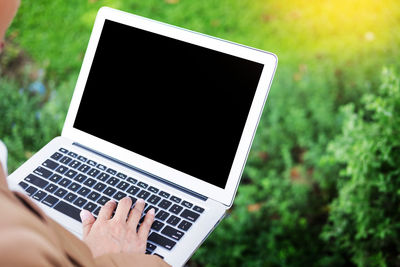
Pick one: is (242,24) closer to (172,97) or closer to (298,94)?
(298,94)

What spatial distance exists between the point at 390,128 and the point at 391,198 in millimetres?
318

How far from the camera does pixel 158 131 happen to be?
1419 millimetres

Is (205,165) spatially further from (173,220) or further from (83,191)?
(83,191)

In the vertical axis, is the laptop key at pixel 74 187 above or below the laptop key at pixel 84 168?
below

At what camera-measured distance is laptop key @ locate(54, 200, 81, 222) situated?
131 centimetres

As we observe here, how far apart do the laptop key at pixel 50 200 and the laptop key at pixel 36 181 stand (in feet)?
0.16

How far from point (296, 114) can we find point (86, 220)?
→ 61.3 inches

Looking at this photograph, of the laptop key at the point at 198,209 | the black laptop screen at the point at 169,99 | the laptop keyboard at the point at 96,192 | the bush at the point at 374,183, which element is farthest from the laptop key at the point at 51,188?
the bush at the point at 374,183

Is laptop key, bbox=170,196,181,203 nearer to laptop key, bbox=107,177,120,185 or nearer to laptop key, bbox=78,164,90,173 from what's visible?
laptop key, bbox=107,177,120,185

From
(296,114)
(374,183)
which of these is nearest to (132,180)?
(374,183)

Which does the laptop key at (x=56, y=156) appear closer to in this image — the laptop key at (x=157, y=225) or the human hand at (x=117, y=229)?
the human hand at (x=117, y=229)

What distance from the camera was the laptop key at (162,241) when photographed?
122 cm

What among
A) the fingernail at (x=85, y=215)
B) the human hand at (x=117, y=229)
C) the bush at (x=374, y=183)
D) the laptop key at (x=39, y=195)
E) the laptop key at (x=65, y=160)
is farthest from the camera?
the bush at (x=374, y=183)

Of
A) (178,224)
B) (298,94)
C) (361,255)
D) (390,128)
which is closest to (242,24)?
(298,94)
